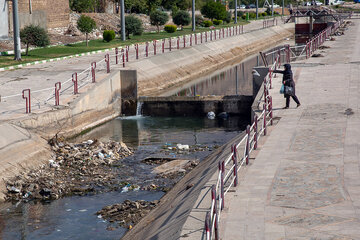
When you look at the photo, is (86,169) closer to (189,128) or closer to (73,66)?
(189,128)

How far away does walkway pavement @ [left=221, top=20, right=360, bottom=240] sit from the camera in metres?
10.9

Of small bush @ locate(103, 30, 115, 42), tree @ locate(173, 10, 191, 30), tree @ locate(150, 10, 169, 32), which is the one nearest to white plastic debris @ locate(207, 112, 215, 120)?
small bush @ locate(103, 30, 115, 42)

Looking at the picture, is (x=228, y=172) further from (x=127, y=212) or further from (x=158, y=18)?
(x=158, y=18)

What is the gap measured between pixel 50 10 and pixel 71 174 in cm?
3794

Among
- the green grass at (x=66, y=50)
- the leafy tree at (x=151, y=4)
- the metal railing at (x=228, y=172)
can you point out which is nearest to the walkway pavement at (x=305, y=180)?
the metal railing at (x=228, y=172)

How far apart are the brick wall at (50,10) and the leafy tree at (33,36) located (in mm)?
8630

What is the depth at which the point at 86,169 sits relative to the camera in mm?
20344

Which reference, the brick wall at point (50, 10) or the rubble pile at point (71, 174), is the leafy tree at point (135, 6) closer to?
the brick wall at point (50, 10)

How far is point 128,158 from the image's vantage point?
A: 22297mm

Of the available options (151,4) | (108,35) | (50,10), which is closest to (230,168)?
(108,35)

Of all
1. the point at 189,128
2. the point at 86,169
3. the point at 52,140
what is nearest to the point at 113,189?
the point at 86,169

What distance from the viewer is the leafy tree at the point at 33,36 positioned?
133 ft

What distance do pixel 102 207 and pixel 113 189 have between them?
1641 mm

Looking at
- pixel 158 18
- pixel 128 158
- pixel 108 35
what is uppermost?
pixel 158 18
